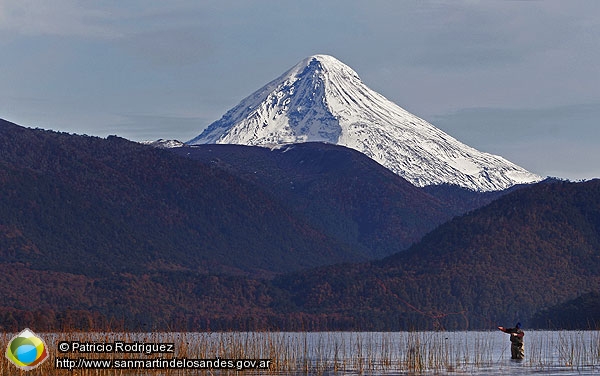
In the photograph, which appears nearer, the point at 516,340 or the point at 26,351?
the point at 26,351

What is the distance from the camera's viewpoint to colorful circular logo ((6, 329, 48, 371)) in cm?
5525

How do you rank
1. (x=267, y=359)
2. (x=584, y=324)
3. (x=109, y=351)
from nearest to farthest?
(x=109, y=351)
(x=267, y=359)
(x=584, y=324)

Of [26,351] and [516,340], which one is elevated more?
[516,340]

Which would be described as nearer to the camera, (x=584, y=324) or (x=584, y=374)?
(x=584, y=374)

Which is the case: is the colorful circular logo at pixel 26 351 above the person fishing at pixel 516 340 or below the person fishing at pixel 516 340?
below

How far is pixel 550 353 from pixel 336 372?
27.9 meters

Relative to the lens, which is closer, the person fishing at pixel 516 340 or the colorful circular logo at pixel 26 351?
the colorful circular logo at pixel 26 351

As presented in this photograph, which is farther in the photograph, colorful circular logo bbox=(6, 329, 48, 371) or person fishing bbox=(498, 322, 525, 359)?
person fishing bbox=(498, 322, 525, 359)

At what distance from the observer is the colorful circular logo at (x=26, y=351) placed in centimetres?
5525

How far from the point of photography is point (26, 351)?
56.7 metres

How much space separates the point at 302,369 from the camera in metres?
74.5

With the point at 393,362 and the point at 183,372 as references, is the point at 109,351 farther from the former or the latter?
the point at 393,362

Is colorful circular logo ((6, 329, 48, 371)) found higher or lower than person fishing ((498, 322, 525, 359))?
lower

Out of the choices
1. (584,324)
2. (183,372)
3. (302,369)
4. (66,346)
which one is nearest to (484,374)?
(302,369)
